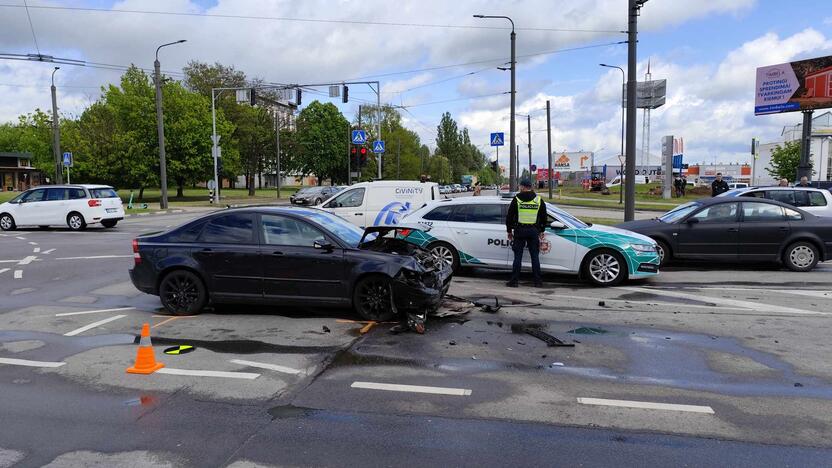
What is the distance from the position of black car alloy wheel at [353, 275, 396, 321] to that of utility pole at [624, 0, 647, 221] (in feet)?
30.6

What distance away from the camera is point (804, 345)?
6465mm

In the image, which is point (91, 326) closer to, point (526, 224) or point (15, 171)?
point (526, 224)

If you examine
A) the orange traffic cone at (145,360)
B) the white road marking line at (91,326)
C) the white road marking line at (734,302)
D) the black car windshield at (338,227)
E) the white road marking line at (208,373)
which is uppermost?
the black car windshield at (338,227)

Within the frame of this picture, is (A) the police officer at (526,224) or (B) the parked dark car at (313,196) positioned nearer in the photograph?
(A) the police officer at (526,224)

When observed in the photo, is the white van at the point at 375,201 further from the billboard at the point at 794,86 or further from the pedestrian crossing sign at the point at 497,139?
the billboard at the point at 794,86

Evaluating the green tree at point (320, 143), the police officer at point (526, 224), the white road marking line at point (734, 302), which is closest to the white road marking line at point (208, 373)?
the police officer at point (526, 224)

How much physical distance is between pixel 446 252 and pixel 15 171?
88.3 metres

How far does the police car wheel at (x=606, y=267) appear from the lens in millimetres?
10094

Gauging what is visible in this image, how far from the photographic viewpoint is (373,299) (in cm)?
734

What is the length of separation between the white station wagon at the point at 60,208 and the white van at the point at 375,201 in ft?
33.6

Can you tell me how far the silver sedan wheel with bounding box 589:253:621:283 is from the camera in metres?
10.1

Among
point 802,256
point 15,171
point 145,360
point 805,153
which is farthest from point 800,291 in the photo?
point 15,171

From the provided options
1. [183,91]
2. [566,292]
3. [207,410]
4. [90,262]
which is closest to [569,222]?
[566,292]

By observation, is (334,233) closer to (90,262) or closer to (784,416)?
(784,416)
